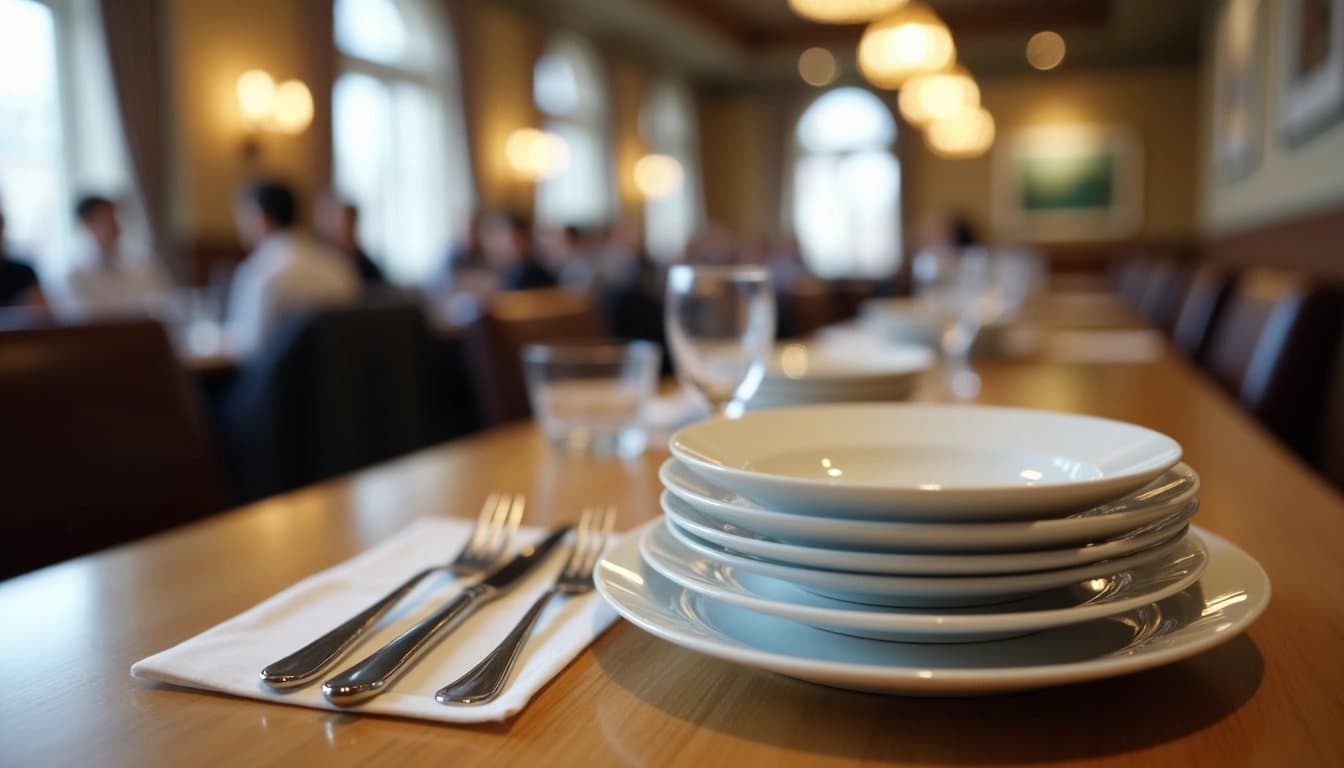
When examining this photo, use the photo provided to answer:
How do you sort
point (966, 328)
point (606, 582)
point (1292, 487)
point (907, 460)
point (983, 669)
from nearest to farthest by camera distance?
1. point (983, 669)
2. point (606, 582)
3. point (907, 460)
4. point (1292, 487)
5. point (966, 328)

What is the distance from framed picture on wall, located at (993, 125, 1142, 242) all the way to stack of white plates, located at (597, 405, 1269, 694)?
12.8 m

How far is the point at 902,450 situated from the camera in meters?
0.63

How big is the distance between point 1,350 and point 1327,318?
5.35 ft

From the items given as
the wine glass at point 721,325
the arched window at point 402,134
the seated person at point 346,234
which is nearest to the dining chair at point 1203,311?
the wine glass at point 721,325

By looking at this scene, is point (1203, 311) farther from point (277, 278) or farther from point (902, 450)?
point (277, 278)

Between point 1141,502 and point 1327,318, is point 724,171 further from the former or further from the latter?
point 1141,502

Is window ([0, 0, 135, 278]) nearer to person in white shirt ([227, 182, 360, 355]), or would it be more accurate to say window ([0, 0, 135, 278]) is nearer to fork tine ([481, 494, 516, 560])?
person in white shirt ([227, 182, 360, 355])

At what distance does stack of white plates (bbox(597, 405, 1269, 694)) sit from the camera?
396mm

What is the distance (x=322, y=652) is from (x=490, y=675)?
0.28 ft

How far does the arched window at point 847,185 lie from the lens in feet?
42.9

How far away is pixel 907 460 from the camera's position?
2.04 ft

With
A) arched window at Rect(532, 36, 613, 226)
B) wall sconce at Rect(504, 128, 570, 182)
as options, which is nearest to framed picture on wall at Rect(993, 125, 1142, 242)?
arched window at Rect(532, 36, 613, 226)

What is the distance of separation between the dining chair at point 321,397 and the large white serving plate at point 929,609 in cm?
250

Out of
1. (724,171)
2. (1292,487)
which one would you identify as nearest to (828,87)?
(724,171)
